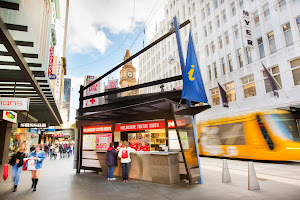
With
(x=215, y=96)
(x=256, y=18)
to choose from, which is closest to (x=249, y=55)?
(x=256, y=18)

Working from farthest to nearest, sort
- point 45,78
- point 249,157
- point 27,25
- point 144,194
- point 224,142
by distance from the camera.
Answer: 1. point 224,142
2. point 249,157
3. point 45,78
4. point 144,194
5. point 27,25

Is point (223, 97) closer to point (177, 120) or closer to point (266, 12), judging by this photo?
point (266, 12)

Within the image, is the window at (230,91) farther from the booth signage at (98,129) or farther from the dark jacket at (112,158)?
the dark jacket at (112,158)

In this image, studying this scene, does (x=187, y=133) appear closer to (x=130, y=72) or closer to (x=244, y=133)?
(x=244, y=133)

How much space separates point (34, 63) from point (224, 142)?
47.2 feet

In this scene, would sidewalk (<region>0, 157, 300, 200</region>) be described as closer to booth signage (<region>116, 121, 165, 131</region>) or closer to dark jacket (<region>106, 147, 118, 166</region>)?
dark jacket (<region>106, 147, 118, 166</region>)

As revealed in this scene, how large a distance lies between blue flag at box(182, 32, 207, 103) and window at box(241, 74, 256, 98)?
16.3 m

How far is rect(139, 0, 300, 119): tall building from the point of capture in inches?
704

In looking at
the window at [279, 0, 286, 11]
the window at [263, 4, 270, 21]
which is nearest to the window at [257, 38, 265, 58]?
the window at [263, 4, 270, 21]

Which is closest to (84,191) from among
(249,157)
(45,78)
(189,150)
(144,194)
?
(144,194)

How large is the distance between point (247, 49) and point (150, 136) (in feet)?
58.4

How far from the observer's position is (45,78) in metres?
8.46

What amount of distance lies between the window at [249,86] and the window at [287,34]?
4913 mm

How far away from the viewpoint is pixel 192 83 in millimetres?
7992
